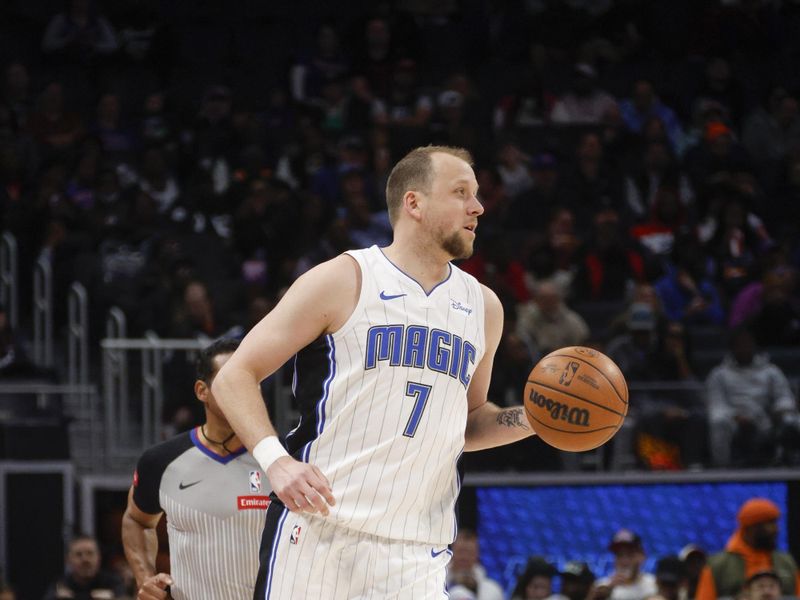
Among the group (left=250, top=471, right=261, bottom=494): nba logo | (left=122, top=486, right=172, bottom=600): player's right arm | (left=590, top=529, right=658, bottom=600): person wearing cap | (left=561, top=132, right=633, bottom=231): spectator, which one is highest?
(left=561, top=132, right=633, bottom=231): spectator

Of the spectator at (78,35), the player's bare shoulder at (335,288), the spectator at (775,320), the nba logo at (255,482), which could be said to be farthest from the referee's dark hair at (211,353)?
the spectator at (78,35)

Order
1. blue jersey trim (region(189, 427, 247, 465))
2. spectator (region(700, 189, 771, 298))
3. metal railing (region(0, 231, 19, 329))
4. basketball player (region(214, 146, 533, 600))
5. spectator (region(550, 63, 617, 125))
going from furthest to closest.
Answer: spectator (region(550, 63, 617, 125)) < spectator (region(700, 189, 771, 298)) < metal railing (region(0, 231, 19, 329)) < blue jersey trim (region(189, 427, 247, 465)) < basketball player (region(214, 146, 533, 600))

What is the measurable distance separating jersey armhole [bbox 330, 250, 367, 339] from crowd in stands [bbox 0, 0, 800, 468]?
7.55 m

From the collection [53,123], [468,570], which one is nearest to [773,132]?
[53,123]

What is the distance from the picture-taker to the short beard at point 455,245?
4949 millimetres

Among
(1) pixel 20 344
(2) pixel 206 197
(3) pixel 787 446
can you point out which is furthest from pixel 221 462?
(2) pixel 206 197

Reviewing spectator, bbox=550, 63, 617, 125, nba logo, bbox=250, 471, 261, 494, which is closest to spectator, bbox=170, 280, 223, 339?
spectator, bbox=550, 63, 617, 125

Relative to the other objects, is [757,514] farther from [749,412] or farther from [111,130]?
[111,130]

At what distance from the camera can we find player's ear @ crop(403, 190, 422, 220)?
498cm

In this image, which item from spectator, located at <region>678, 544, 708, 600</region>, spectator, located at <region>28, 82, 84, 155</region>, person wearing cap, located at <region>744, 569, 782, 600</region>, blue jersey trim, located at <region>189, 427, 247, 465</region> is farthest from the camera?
spectator, located at <region>28, 82, 84, 155</region>

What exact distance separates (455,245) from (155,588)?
1.93 meters

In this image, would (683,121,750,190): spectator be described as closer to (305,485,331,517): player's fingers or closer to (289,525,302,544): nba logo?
(289,525,302,544): nba logo

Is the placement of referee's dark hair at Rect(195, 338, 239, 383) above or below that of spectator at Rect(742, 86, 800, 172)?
below

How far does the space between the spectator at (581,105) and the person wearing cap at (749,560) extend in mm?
7699
